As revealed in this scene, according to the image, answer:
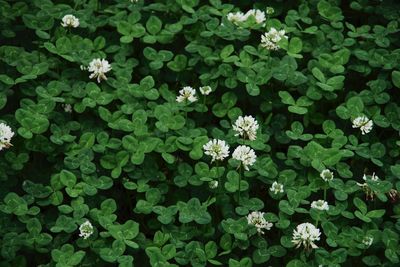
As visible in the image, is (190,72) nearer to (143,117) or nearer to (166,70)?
(166,70)

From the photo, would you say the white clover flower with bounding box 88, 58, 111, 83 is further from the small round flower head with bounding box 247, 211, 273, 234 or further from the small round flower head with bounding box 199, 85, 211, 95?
the small round flower head with bounding box 247, 211, 273, 234

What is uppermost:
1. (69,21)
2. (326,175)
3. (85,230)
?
(69,21)

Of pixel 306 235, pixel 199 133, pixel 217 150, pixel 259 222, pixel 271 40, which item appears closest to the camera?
pixel 306 235

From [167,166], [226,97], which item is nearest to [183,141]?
[167,166]

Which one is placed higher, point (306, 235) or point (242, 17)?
point (242, 17)

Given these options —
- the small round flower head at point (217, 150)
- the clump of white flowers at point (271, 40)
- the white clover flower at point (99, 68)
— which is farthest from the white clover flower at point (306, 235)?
the white clover flower at point (99, 68)

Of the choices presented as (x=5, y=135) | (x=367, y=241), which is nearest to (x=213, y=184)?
(x=367, y=241)

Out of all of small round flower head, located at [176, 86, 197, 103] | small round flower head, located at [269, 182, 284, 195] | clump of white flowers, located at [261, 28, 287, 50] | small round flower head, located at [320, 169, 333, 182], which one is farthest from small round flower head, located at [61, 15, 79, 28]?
small round flower head, located at [320, 169, 333, 182]

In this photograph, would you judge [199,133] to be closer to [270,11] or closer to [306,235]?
[306,235]
